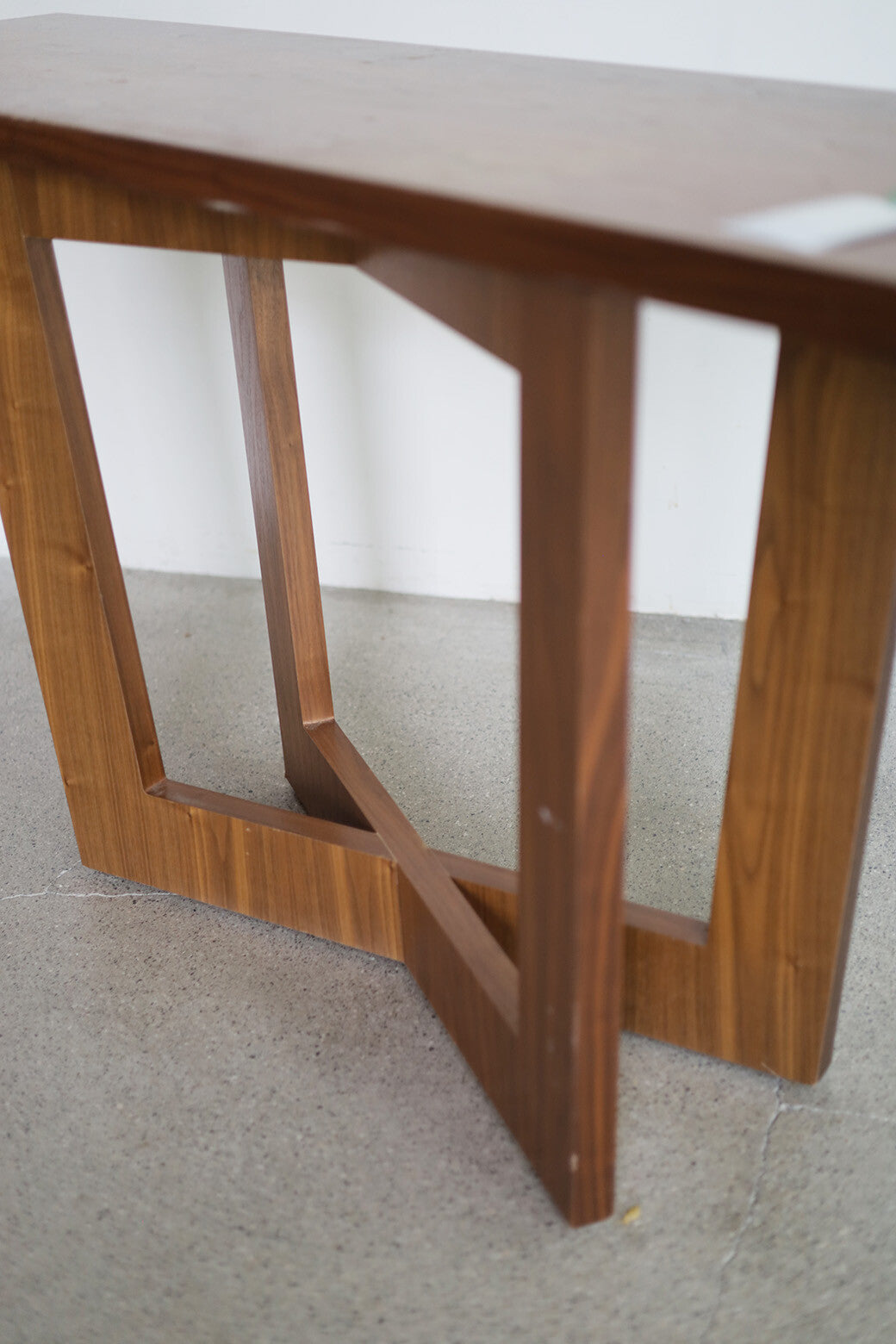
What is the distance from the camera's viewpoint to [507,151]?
0.79 meters

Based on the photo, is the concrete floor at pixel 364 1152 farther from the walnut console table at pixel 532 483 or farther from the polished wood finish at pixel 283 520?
the polished wood finish at pixel 283 520

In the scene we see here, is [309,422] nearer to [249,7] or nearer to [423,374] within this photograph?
[423,374]

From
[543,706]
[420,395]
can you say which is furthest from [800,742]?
[420,395]

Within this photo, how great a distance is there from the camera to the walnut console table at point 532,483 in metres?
0.68

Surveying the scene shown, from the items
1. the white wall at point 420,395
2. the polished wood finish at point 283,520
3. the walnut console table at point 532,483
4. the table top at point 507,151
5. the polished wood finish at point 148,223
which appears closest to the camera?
the table top at point 507,151

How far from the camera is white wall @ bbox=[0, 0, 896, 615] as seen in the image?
Result: 176cm

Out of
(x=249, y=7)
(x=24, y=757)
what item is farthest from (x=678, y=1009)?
(x=249, y=7)

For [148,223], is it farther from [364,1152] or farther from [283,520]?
[364,1152]

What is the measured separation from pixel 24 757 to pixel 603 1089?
4.04 feet

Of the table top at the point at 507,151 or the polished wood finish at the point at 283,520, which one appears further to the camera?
the polished wood finish at the point at 283,520

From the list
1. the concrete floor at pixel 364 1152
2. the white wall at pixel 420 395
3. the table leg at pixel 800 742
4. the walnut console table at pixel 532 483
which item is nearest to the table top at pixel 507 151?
the walnut console table at pixel 532 483

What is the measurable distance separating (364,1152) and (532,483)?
71 cm

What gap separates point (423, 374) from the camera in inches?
82.9

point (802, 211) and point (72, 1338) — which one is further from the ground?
point (802, 211)
